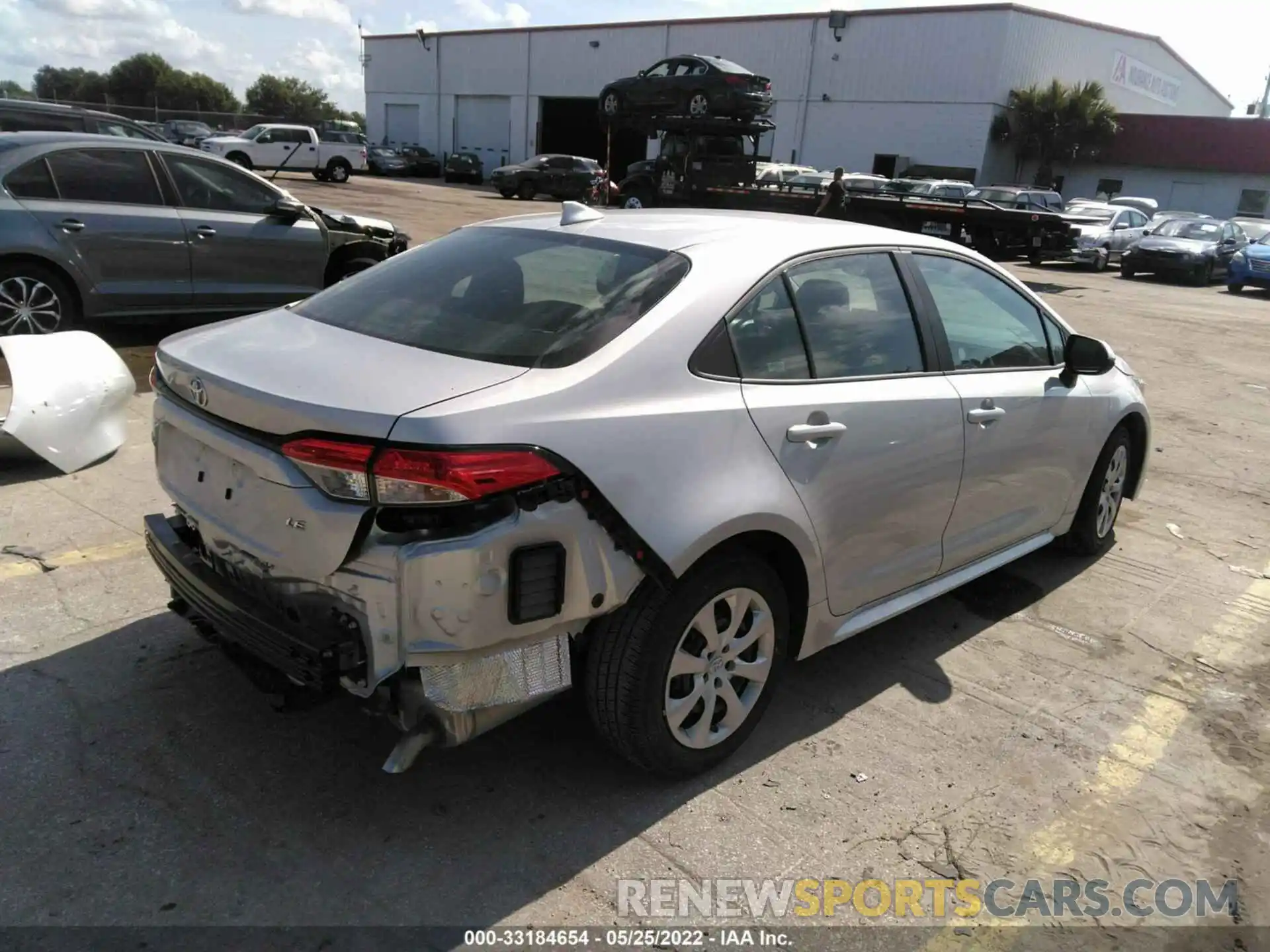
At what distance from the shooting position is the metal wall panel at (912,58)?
117 ft

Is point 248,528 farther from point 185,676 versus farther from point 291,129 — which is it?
point 291,129

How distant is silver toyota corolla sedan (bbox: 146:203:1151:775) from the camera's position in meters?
2.38

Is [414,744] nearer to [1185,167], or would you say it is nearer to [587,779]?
[587,779]

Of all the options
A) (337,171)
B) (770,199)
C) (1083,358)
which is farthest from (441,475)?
(337,171)

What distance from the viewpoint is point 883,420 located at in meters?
3.27

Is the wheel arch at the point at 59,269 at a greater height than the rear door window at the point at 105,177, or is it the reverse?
the rear door window at the point at 105,177

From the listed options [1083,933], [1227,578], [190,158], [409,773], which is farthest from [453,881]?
[190,158]

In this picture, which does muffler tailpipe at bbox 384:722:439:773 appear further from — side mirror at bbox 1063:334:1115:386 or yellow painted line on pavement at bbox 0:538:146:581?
side mirror at bbox 1063:334:1115:386

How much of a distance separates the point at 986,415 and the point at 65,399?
4703 millimetres

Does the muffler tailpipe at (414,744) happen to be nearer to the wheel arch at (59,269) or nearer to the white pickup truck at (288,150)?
the wheel arch at (59,269)

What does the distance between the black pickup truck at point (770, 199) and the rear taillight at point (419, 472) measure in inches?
559

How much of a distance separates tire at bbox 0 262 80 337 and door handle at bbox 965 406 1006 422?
6.41 meters

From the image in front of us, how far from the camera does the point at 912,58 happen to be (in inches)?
1465

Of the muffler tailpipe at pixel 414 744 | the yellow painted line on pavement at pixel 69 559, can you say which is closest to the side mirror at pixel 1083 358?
the muffler tailpipe at pixel 414 744
